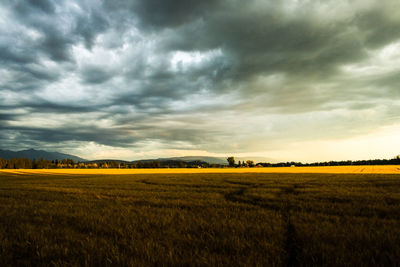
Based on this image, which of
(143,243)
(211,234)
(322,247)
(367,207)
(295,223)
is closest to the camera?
(322,247)

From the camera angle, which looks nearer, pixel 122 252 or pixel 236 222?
pixel 122 252

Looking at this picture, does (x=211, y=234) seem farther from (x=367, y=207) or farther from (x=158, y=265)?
(x=367, y=207)

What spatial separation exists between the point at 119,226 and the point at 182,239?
8.64 feet

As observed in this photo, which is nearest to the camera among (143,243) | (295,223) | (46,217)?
(143,243)

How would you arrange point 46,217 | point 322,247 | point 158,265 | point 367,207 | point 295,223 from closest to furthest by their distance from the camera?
point 158,265, point 322,247, point 295,223, point 46,217, point 367,207

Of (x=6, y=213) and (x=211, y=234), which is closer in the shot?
(x=211, y=234)

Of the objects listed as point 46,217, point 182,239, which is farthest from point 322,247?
point 46,217

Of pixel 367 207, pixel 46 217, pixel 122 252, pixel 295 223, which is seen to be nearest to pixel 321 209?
pixel 367 207

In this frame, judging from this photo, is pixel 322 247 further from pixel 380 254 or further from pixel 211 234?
pixel 211 234

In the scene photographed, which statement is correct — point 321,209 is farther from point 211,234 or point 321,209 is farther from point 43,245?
point 43,245

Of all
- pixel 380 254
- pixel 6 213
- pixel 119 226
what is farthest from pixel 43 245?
pixel 380 254

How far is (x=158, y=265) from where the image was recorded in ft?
13.0

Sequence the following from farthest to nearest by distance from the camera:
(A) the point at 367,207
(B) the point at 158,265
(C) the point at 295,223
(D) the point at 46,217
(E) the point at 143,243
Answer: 1. (A) the point at 367,207
2. (D) the point at 46,217
3. (C) the point at 295,223
4. (E) the point at 143,243
5. (B) the point at 158,265

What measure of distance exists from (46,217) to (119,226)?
3987 millimetres
